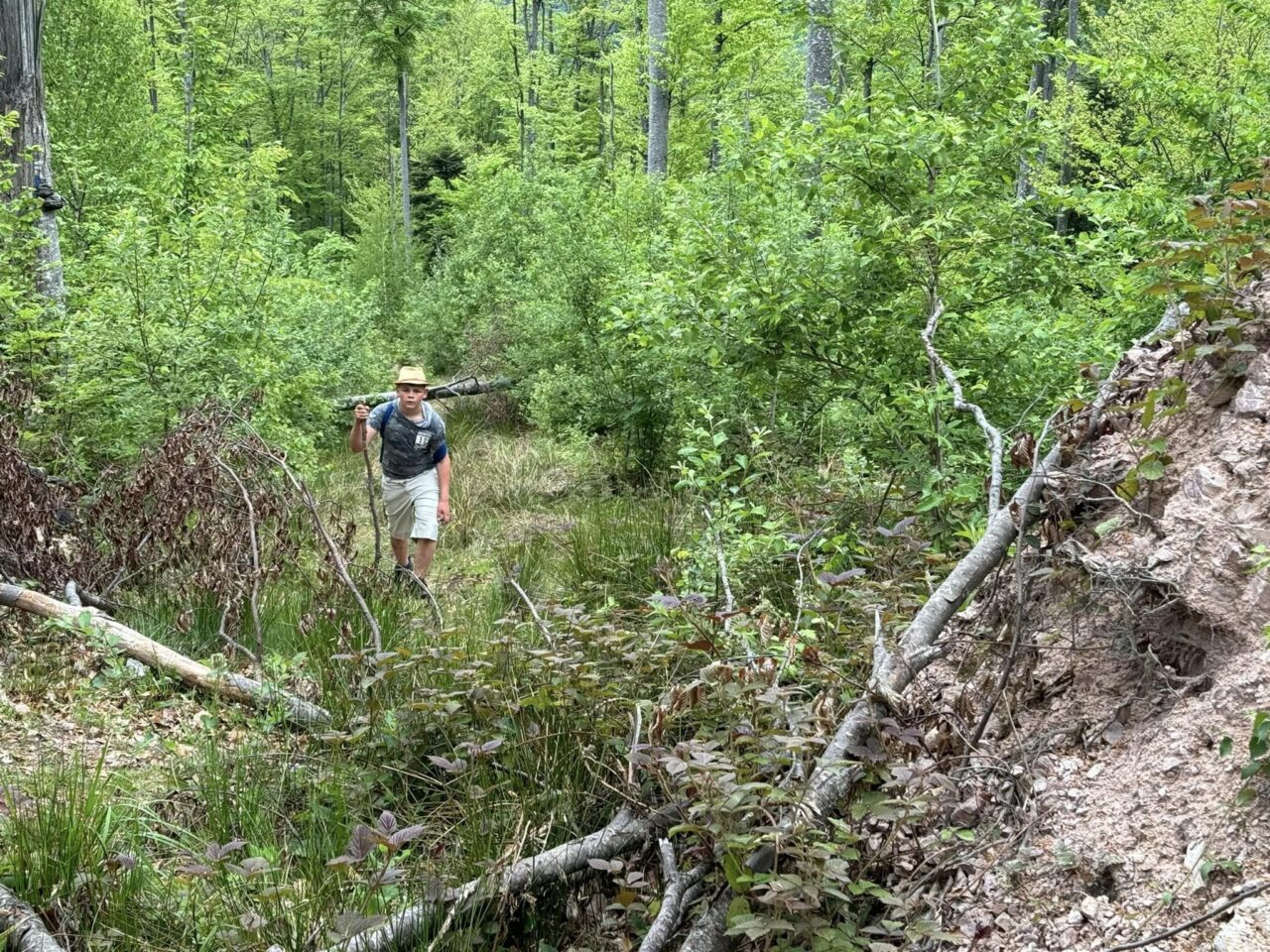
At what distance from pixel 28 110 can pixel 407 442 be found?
15.6 ft

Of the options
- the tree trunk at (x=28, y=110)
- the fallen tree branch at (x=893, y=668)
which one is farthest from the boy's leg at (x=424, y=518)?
the fallen tree branch at (x=893, y=668)

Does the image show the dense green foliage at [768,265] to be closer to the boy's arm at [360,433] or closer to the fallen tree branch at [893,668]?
the boy's arm at [360,433]

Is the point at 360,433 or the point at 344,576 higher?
the point at 360,433

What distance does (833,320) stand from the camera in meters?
6.12

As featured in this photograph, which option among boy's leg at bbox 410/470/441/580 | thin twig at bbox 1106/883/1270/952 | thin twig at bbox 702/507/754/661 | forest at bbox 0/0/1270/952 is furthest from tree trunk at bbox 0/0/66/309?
thin twig at bbox 1106/883/1270/952

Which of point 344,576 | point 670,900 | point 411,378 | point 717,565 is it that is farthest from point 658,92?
point 670,900

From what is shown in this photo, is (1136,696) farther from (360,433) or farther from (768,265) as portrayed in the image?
(360,433)

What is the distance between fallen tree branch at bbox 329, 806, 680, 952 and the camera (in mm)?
2643

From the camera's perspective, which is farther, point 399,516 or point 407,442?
point 399,516

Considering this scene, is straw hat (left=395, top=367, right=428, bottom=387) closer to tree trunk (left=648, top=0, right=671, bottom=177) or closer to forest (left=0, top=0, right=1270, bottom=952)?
forest (left=0, top=0, right=1270, bottom=952)

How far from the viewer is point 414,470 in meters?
7.63

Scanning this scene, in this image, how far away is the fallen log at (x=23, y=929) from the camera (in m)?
2.67

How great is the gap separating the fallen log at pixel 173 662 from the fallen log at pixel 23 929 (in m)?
1.62

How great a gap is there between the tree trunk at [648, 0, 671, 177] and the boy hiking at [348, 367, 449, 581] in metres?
10.3
